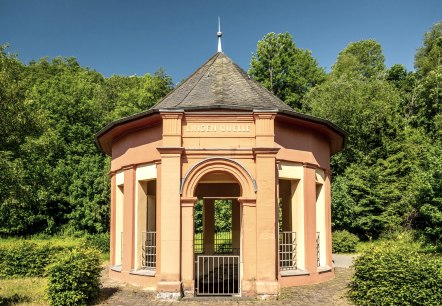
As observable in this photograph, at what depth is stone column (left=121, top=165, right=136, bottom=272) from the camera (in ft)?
48.3

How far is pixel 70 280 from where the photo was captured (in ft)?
36.1

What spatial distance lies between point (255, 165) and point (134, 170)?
4.83 metres

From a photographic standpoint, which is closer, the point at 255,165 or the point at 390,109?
the point at 255,165

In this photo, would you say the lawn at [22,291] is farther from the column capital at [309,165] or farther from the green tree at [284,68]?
the green tree at [284,68]

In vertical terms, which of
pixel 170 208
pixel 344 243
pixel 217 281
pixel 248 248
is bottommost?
pixel 217 281

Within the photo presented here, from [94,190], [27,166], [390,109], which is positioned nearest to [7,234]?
[94,190]

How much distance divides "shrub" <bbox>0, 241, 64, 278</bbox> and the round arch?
7.67 metres

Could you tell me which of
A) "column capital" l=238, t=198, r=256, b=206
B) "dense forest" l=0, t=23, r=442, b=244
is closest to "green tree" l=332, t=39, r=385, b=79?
"dense forest" l=0, t=23, r=442, b=244

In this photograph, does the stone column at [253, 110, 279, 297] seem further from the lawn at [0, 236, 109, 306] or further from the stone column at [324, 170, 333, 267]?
the lawn at [0, 236, 109, 306]

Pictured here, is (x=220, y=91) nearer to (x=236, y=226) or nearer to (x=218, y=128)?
(x=218, y=128)

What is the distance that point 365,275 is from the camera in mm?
11164

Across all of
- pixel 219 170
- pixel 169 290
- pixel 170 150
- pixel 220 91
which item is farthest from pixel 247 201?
pixel 220 91

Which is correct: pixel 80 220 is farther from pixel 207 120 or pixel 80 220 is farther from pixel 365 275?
pixel 365 275

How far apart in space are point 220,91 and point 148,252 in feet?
20.0
